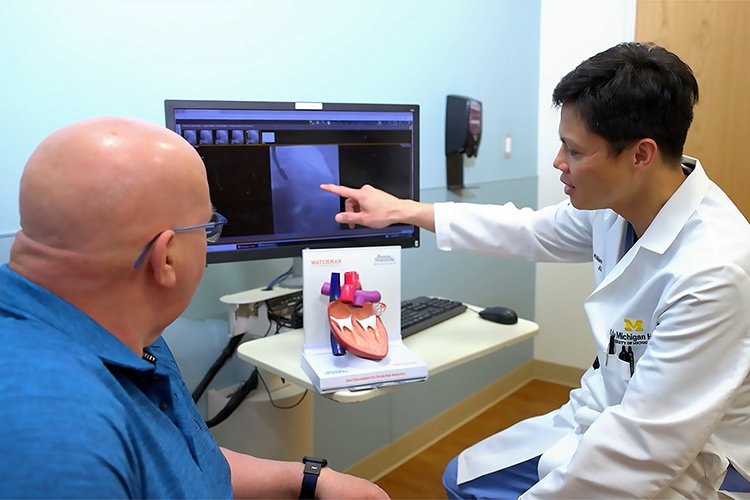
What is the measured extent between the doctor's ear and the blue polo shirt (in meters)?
0.99

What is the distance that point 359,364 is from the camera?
1318 millimetres

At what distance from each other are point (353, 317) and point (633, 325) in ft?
1.93

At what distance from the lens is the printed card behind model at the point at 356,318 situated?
130cm

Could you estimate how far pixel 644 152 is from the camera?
128cm

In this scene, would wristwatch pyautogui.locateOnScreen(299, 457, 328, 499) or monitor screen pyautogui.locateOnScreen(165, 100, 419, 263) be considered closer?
wristwatch pyautogui.locateOnScreen(299, 457, 328, 499)

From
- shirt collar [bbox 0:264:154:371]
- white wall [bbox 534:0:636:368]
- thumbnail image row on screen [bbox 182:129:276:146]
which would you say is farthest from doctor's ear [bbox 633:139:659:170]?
white wall [bbox 534:0:636:368]

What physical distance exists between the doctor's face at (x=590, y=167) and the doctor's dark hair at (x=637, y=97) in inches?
0.8

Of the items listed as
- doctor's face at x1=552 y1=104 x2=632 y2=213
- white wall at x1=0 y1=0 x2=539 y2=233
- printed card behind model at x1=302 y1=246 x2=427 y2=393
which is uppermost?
white wall at x1=0 y1=0 x2=539 y2=233

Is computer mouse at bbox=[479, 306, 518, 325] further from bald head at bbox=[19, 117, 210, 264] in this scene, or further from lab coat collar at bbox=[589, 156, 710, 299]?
bald head at bbox=[19, 117, 210, 264]

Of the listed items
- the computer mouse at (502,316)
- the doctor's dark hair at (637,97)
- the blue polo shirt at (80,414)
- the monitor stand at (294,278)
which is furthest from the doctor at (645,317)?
the blue polo shirt at (80,414)

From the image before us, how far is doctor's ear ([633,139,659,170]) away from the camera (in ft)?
4.14

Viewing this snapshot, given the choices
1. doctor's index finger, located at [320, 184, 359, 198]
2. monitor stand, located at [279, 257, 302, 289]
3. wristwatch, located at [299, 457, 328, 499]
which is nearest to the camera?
wristwatch, located at [299, 457, 328, 499]

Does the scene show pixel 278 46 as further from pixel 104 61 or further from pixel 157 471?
pixel 157 471

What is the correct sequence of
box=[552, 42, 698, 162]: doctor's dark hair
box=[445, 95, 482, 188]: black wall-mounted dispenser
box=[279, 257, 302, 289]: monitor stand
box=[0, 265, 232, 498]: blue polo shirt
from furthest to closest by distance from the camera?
box=[445, 95, 482, 188]: black wall-mounted dispenser
box=[279, 257, 302, 289]: monitor stand
box=[552, 42, 698, 162]: doctor's dark hair
box=[0, 265, 232, 498]: blue polo shirt
